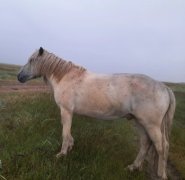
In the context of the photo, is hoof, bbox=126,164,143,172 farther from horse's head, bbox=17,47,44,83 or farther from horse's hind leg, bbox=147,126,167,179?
horse's head, bbox=17,47,44,83

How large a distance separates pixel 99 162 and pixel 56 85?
261 cm

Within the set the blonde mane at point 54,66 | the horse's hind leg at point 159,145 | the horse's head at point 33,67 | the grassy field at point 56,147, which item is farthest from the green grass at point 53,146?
the blonde mane at point 54,66

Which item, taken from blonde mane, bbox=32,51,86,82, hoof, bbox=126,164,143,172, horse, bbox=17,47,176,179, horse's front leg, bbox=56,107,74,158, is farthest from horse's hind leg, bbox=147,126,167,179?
blonde mane, bbox=32,51,86,82

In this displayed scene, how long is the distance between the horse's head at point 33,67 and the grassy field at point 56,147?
1632mm

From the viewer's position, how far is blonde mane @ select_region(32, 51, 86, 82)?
11.4 meters

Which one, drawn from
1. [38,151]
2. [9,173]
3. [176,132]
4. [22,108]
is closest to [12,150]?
[38,151]

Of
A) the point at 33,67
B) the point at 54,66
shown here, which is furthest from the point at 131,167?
the point at 33,67

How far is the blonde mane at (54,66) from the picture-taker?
11.4 meters

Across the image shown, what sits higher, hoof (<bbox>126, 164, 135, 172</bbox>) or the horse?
the horse

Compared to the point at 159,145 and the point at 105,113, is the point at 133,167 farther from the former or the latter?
the point at 105,113

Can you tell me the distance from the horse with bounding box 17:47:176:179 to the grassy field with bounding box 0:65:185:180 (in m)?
0.54

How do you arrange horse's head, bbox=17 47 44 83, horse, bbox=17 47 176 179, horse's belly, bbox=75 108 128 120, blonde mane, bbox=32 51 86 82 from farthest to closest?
horse's head, bbox=17 47 44 83 < blonde mane, bbox=32 51 86 82 < horse's belly, bbox=75 108 128 120 < horse, bbox=17 47 176 179

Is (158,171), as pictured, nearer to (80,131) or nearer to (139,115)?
(139,115)

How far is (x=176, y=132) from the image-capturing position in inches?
738
